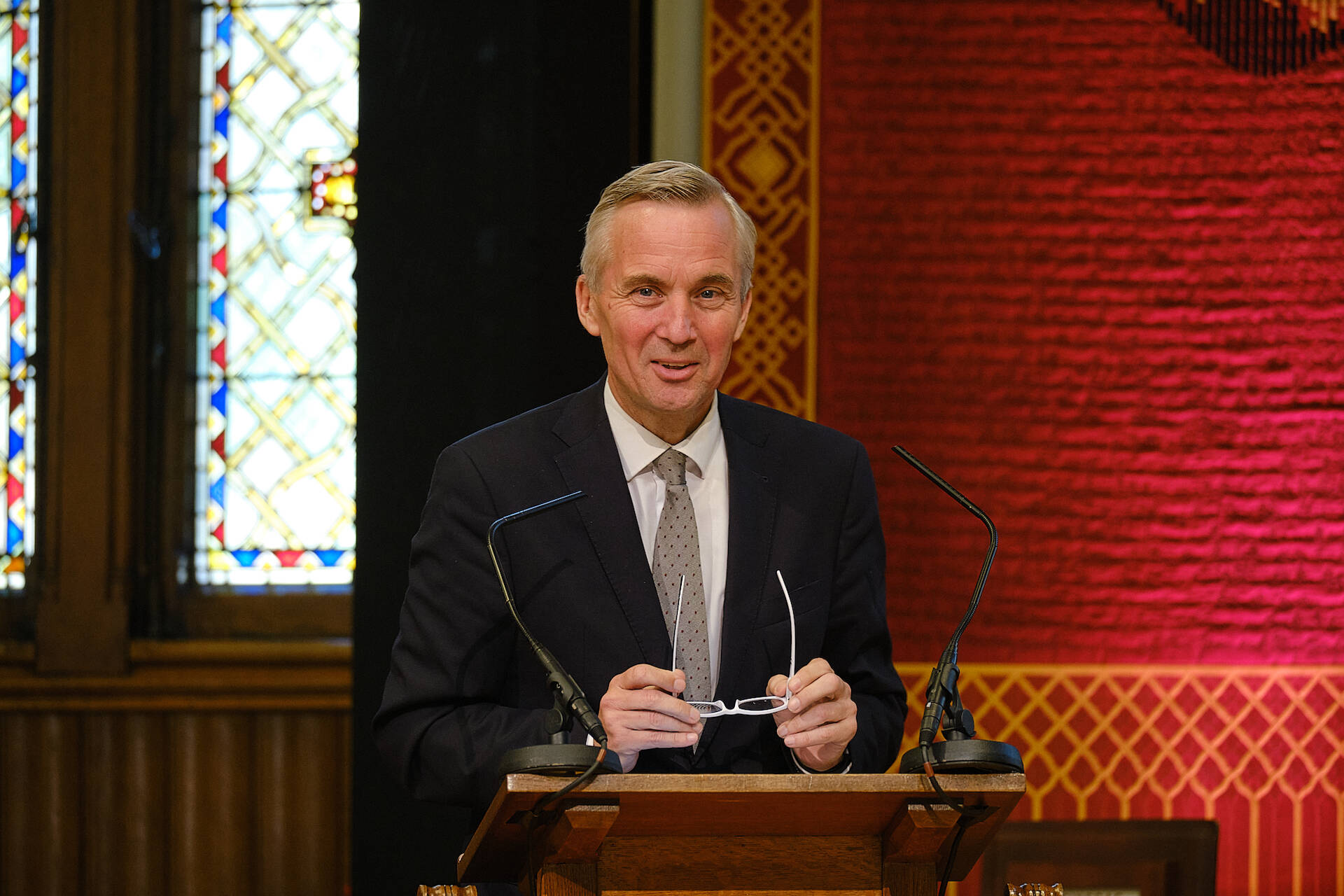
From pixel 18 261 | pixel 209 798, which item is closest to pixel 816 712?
pixel 209 798

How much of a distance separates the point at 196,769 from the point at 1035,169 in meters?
2.90

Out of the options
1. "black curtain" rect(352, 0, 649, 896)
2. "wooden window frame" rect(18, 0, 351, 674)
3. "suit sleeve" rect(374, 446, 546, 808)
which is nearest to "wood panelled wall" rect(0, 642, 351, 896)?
"wooden window frame" rect(18, 0, 351, 674)

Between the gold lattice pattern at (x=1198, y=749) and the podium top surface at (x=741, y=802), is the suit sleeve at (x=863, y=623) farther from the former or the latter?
the gold lattice pattern at (x=1198, y=749)

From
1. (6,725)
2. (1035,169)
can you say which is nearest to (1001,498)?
(1035,169)

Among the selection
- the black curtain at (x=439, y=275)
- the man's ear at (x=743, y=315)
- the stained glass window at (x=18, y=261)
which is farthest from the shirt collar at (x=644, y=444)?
the stained glass window at (x=18, y=261)

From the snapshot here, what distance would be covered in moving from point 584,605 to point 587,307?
18.0 inches

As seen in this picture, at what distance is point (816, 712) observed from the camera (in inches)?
58.1

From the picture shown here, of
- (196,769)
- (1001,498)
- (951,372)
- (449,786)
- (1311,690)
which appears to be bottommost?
(196,769)

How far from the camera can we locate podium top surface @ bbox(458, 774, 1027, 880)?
47.8 inches

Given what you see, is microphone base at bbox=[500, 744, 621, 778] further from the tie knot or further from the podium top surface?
the tie knot

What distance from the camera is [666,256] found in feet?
5.95

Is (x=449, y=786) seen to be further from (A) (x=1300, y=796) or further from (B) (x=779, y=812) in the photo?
(A) (x=1300, y=796)

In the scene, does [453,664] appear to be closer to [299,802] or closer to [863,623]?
[863,623]

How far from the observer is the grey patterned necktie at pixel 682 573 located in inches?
68.2
